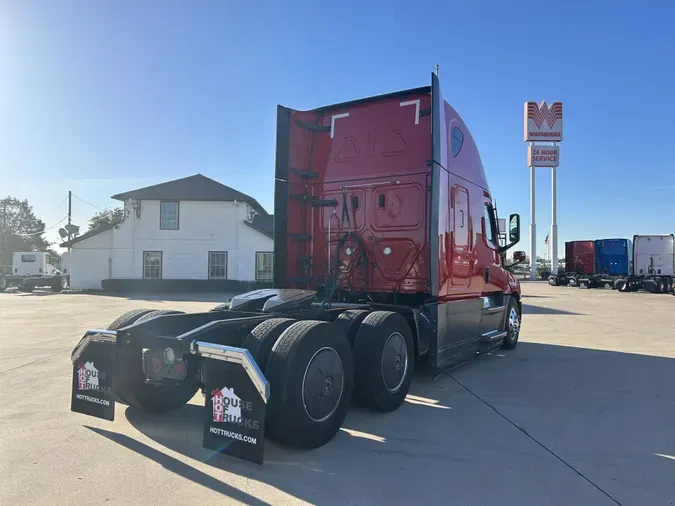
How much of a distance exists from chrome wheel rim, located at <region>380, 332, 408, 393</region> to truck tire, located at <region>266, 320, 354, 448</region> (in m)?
0.70

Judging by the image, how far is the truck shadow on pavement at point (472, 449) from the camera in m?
3.36

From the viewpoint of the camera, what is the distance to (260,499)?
3.17 meters

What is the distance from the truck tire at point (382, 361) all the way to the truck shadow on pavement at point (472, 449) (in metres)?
0.22

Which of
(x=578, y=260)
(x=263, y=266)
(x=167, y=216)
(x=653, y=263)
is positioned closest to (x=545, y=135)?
(x=578, y=260)

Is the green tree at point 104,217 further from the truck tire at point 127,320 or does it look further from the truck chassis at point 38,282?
the truck tire at point 127,320

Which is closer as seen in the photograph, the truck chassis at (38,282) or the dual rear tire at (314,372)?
the dual rear tire at (314,372)

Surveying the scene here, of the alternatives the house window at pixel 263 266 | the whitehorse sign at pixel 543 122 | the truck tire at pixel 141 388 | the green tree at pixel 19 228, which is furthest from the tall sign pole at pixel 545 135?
the green tree at pixel 19 228

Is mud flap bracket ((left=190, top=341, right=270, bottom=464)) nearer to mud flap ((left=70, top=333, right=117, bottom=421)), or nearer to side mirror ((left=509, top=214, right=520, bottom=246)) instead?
mud flap ((left=70, top=333, right=117, bottom=421))

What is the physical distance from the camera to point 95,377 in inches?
171

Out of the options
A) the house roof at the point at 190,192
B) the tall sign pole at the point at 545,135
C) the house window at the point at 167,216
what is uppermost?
the tall sign pole at the point at 545,135

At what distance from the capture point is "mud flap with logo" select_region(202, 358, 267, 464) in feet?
11.2

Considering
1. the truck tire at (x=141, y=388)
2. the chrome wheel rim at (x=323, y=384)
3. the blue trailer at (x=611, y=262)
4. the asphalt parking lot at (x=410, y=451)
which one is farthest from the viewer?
the blue trailer at (x=611, y=262)

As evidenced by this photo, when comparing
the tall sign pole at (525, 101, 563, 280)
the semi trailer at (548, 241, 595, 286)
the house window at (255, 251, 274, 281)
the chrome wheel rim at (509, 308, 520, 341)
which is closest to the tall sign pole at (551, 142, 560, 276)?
the tall sign pole at (525, 101, 563, 280)

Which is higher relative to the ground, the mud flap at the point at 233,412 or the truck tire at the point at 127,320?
the truck tire at the point at 127,320
